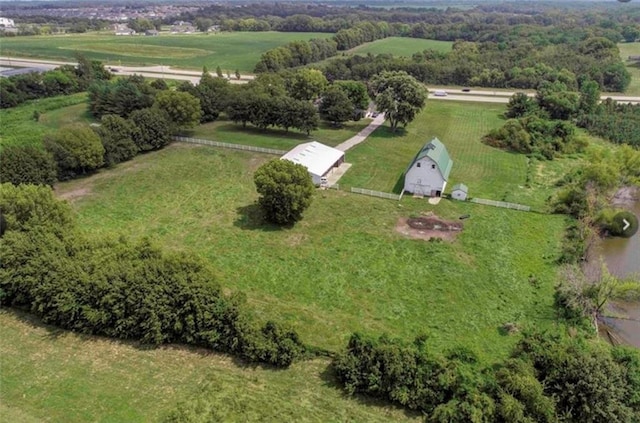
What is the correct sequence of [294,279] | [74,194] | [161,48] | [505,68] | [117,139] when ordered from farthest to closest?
[161,48] → [505,68] → [117,139] → [74,194] → [294,279]

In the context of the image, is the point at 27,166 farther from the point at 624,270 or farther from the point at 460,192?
the point at 624,270

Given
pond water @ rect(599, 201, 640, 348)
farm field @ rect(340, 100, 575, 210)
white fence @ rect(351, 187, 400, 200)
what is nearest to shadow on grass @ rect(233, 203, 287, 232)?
white fence @ rect(351, 187, 400, 200)

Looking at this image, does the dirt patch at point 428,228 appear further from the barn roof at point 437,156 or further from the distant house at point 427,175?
the barn roof at point 437,156

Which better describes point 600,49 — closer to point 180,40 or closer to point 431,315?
point 431,315

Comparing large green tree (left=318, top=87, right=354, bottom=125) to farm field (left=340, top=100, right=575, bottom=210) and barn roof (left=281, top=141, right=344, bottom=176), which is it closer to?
farm field (left=340, top=100, right=575, bottom=210)

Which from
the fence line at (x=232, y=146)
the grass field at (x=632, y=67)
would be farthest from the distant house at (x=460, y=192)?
the grass field at (x=632, y=67)

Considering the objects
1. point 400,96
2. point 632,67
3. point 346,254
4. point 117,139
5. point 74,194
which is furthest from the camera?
point 632,67

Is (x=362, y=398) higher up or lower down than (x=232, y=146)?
lower down

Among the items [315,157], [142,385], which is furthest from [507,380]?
[315,157]
